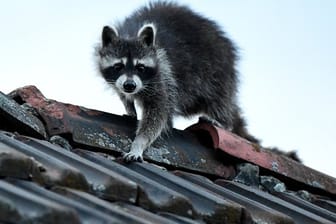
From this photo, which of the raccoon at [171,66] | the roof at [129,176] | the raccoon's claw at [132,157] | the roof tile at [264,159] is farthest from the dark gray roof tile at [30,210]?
the raccoon at [171,66]

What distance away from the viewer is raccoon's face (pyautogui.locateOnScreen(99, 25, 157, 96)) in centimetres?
458

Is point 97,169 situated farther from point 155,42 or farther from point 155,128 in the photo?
point 155,42

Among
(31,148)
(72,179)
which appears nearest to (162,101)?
(31,148)

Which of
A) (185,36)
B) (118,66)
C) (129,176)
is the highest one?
(185,36)

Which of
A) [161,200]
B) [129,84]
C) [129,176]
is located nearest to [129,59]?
[129,84]

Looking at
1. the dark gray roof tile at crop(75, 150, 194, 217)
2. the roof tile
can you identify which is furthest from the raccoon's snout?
the dark gray roof tile at crop(75, 150, 194, 217)

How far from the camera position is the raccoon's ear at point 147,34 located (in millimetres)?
4652

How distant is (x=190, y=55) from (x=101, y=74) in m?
0.55

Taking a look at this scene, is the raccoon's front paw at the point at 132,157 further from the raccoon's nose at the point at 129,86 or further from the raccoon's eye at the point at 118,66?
the raccoon's eye at the point at 118,66

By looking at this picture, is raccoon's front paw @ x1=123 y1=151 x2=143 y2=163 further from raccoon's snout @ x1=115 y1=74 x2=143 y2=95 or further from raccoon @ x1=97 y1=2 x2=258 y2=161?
raccoon's snout @ x1=115 y1=74 x2=143 y2=95

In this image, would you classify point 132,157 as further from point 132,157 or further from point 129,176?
point 129,176

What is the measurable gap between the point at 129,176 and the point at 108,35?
244 cm

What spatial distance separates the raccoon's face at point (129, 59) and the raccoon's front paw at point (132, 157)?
143cm

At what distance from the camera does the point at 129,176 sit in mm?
2496
